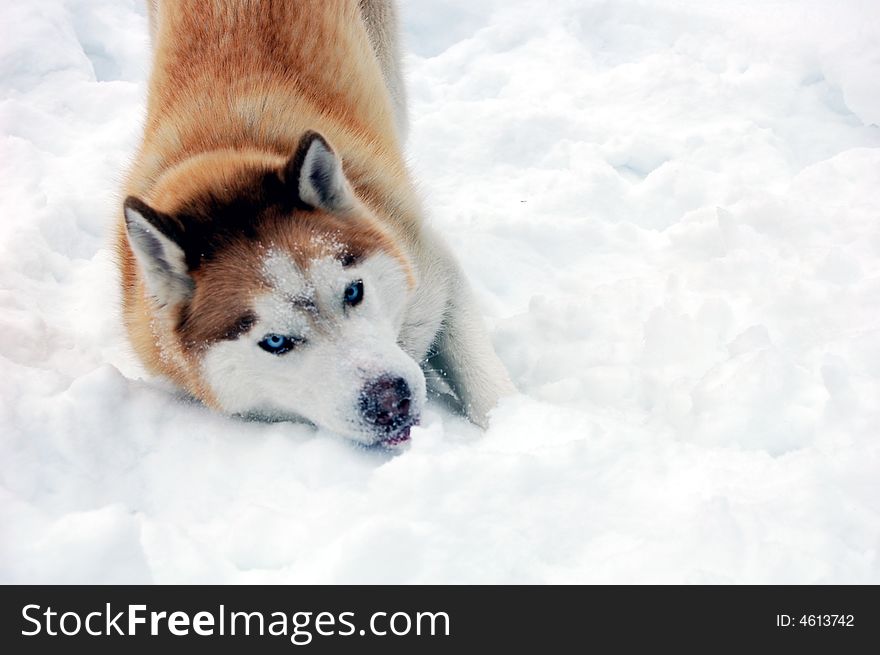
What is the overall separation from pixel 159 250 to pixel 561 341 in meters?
1.80

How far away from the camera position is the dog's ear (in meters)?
2.65

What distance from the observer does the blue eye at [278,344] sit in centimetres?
274

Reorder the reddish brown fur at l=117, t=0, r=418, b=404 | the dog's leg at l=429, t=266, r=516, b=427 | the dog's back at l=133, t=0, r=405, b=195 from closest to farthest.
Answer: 1. the reddish brown fur at l=117, t=0, r=418, b=404
2. the dog's leg at l=429, t=266, r=516, b=427
3. the dog's back at l=133, t=0, r=405, b=195

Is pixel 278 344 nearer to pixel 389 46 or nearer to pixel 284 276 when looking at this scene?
pixel 284 276

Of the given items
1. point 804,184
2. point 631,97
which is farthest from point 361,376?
point 631,97

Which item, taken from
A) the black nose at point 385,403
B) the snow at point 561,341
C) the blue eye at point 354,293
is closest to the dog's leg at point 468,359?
the snow at point 561,341

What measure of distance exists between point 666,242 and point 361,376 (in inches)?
93.1

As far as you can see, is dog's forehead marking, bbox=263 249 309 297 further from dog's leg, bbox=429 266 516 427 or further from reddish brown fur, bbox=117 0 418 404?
dog's leg, bbox=429 266 516 427

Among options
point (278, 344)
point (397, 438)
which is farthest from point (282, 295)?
point (397, 438)

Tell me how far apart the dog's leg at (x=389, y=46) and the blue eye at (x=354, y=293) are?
2.05 m

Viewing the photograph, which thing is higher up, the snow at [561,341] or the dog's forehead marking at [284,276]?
the dog's forehead marking at [284,276]

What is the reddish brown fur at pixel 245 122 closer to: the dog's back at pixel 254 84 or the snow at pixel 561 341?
the dog's back at pixel 254 84

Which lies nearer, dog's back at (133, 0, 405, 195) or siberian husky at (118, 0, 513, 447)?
siberian husky at (118, 0, 513, 447)

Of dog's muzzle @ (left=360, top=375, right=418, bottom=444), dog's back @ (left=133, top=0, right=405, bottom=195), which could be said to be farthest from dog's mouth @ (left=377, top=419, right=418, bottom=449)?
dog's back @ (left=133, top=0, right=405, bottom=195)
